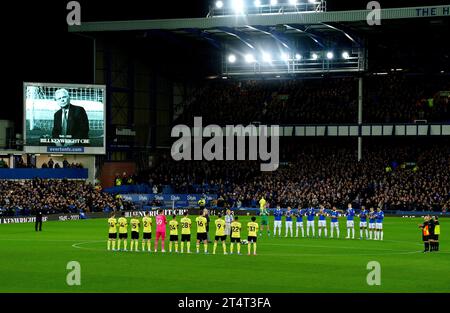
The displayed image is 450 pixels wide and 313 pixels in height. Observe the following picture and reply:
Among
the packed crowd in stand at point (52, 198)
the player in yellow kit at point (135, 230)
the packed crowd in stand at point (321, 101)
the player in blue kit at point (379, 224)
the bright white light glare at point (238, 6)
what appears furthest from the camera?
the packed crowd in stand at point (321, 101)

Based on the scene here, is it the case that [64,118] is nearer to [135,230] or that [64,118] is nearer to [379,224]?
[379,224]

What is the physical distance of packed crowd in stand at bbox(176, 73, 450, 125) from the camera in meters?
87.6

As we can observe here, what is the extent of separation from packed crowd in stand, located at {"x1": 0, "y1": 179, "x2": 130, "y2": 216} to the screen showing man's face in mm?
7335

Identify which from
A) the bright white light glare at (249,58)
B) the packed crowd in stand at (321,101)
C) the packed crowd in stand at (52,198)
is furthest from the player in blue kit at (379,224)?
the bright white light glare at (249,58)

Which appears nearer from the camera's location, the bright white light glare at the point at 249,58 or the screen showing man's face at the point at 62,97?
the screen showing man's face at the point at 62,97

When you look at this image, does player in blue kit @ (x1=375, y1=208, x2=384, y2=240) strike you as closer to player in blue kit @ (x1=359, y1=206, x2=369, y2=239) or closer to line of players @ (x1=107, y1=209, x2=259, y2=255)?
player in blue kit @ (x1=359, y1=206, x2=369, y2=239)

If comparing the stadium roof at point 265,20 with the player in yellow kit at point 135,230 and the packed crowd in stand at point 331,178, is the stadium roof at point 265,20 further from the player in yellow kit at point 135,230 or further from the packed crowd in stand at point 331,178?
the player in yellow kit at point 135,230

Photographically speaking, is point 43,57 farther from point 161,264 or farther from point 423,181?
point 161,264

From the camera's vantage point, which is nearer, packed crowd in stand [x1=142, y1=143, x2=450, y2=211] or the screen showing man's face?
packed crowd in stand [x1=142, y1=143, x2=450, y2=211]

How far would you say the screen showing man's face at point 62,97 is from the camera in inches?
3211

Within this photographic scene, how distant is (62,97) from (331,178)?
2683 cm

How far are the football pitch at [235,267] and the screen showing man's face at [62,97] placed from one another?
99.3ft

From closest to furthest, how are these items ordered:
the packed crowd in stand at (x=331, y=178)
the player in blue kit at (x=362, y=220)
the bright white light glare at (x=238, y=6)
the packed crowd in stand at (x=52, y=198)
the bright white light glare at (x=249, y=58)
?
the player in blue kit at (x=362, y=220) → the packed crowd in stand at (x=52, y=198) → the packed crowd in stand at (x=331, y=178) → the bright white light glare at (x=238, y=6) → the bright white light glare at (x=249, y=58)

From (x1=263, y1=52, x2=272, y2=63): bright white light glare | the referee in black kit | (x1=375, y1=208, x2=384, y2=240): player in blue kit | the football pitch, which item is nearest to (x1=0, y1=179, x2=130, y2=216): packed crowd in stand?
the referee in black kit
